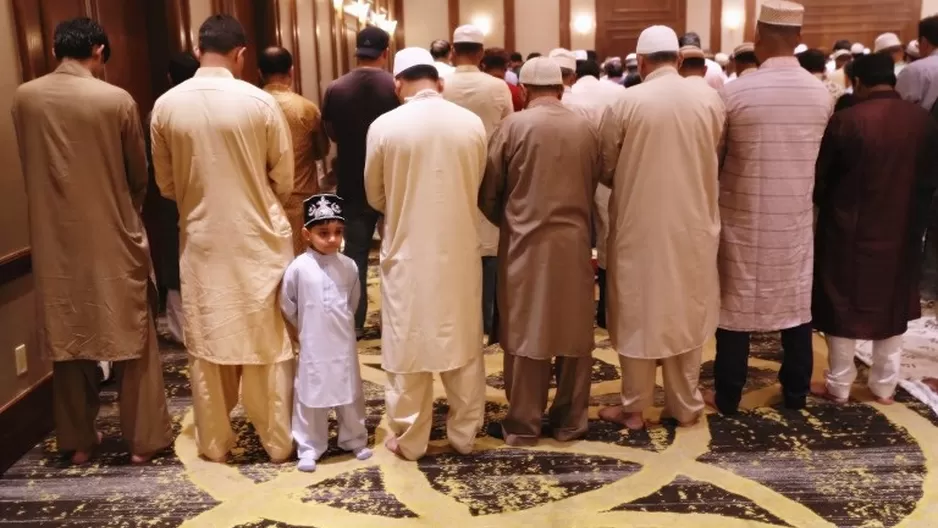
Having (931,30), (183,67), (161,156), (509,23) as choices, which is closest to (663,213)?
(161,156)

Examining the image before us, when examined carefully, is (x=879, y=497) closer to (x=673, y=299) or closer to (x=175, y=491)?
(x=673, y=299)

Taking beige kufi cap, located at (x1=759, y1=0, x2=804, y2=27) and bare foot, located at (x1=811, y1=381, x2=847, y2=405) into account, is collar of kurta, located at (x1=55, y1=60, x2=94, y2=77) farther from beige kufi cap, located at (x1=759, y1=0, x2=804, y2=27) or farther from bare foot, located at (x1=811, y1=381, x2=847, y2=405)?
bare foot, located at (x1=811, y1=381, x2=847, y2=405)

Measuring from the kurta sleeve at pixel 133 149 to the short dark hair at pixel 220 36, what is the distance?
1.20 ft

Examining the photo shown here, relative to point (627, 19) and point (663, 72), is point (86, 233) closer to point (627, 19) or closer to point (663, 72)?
point (663, 72)

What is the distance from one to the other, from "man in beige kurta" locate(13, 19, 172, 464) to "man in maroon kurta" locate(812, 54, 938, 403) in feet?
9.24

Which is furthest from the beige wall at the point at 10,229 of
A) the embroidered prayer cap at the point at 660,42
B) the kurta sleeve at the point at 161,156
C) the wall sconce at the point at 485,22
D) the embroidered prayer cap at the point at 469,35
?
the wall sconce at the point at 485,22

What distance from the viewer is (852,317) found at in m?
3.69

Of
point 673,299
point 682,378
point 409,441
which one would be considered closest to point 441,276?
point 409,441

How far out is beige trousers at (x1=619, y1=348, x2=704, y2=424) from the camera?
3541 mm

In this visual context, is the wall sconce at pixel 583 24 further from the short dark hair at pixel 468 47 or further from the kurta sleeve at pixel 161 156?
the kurta sleeve at pixel 161 156

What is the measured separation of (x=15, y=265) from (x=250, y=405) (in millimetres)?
1118

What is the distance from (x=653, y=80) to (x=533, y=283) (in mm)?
928

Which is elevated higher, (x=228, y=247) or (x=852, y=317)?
(x=228, y=247)

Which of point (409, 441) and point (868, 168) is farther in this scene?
point (868, 168)
